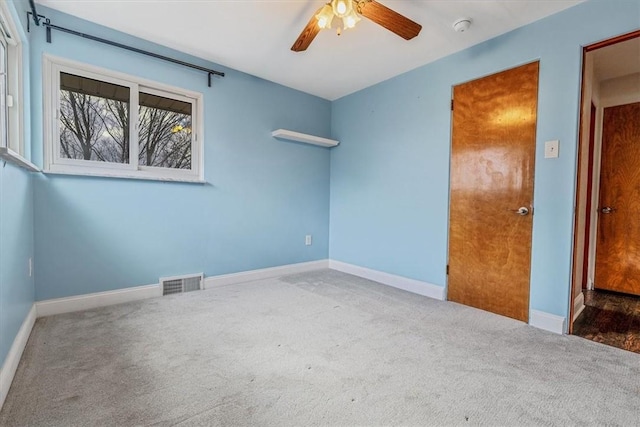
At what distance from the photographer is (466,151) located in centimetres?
263

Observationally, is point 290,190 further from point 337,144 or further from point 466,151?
point 466,151

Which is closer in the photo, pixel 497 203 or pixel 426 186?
pixel 497 203

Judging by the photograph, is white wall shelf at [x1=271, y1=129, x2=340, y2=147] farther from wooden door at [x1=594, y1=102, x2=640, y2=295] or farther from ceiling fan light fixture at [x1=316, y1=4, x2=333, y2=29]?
wooden door at [x1=594, y1=102, x2=640, y2=295]

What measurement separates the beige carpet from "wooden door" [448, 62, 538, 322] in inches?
11.4

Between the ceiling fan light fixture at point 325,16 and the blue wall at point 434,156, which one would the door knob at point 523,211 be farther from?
the ceiling fan light fixture at point 325,16

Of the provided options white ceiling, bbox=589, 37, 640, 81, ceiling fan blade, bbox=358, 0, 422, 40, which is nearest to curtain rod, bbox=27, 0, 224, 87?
ceiling fan blade, bbox=358, 0, 422, 40

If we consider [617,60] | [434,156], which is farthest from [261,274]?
[617,60]

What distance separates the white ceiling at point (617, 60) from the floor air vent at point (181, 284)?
3.87m

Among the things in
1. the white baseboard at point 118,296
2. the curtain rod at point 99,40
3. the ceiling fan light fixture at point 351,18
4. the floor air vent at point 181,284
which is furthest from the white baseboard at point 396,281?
the curtain rod at point 99,40

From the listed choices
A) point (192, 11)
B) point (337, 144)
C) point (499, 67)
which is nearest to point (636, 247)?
point (499, 67)

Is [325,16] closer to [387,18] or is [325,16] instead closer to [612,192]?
[387,18]

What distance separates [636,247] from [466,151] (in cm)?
213

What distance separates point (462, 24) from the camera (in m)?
2.18

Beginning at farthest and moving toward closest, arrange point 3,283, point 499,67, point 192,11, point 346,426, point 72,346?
point 499,67 → point 192,11 → point 72,346 → point 3,283 → point 346,426
